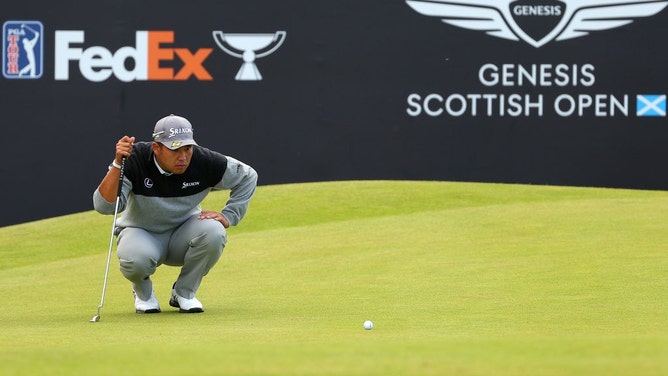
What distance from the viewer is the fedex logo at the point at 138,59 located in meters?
15.7

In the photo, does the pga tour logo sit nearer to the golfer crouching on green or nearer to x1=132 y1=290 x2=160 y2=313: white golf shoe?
the golfer crouching on green

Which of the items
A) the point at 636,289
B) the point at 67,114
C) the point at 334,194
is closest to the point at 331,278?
the point at 636,289

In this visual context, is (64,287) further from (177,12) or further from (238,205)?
(177,12)

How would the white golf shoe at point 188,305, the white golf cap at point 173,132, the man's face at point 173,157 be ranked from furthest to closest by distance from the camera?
the white golf shoe at point 188,305 → the man's face at point 173,157 → the white golf cap at point 173,132

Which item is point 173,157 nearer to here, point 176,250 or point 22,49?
point 176,250

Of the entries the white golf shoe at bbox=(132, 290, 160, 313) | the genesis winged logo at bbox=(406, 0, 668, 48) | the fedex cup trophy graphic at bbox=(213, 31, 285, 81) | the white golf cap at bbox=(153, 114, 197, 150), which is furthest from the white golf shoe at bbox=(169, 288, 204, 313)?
the genesis winged logo at bbox=(406, 0, 668, 48)

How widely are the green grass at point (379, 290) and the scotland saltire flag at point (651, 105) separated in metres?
1.21

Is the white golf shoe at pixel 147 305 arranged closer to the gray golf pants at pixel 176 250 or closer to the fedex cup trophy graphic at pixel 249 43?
the gray golf pants at pixel 176 250

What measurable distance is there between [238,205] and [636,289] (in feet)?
8.44

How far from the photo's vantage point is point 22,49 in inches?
619

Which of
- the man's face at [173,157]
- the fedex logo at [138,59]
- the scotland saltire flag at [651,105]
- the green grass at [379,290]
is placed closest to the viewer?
the green grass at [379,290]

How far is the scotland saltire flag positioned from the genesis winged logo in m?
1.00

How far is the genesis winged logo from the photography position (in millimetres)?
15469

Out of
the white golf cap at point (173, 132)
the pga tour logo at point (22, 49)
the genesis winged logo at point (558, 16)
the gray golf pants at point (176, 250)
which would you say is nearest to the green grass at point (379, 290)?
the gray golf pants at point (176, 250)
